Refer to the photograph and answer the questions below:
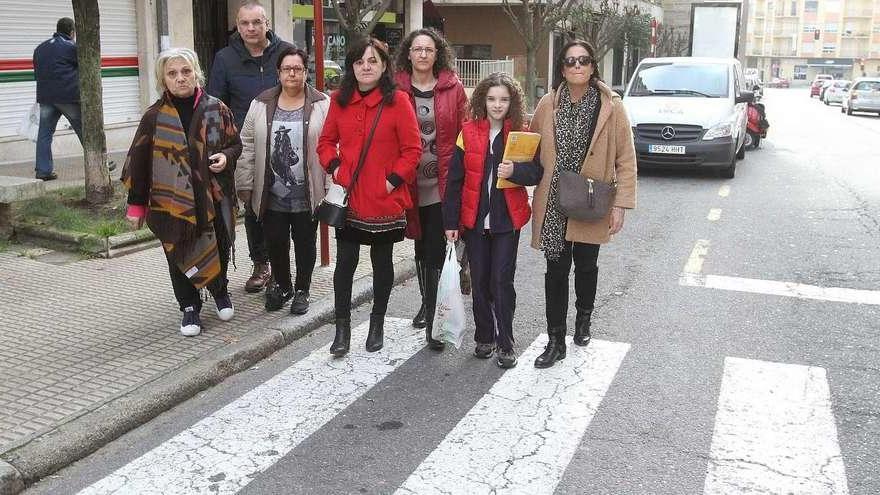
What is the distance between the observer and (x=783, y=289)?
698cm

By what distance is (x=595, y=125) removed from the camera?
503 centimetres

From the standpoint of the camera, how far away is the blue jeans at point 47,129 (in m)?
9.93

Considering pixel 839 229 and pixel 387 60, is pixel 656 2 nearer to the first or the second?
pixel 839 229

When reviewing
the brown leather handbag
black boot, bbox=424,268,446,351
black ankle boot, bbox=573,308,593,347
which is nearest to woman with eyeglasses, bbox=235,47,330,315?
black boot, bbox=424,268,446,351

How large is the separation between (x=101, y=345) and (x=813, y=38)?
4951 inches

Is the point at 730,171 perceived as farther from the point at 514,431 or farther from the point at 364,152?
the point at 514,431

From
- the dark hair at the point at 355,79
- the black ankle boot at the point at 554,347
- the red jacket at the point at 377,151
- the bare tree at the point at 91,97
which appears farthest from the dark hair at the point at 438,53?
the bare tree at the point at 91,97

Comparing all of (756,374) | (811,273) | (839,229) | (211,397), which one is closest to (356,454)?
(211,397)

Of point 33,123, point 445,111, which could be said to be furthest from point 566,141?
point 33,123

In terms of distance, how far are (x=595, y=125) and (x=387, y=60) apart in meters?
1.27

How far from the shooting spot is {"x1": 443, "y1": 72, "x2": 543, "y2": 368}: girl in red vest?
496 centimetres

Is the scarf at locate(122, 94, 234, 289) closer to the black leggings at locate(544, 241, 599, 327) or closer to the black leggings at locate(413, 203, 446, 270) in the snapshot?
the black leggings at locate(413, 203, 446, 270)

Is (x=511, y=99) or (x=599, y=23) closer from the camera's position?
(x=511, y=99)

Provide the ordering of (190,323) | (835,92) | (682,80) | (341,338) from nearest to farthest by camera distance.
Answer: (341,338) < (190,323) < (682,80) < (835,92)
